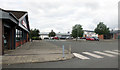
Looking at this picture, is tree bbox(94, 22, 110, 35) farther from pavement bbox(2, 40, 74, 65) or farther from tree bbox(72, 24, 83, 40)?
pavement bbox(2, 40, 74, 65)

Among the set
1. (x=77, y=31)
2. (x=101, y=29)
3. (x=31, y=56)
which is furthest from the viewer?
(x=77, y=31)

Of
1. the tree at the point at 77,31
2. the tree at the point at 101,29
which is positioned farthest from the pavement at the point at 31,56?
the tree at the point at 77,31

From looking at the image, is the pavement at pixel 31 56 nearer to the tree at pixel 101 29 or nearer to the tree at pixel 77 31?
the tree at pixel 101 29

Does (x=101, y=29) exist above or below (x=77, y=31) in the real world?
above

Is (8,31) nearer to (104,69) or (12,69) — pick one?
(12,69)

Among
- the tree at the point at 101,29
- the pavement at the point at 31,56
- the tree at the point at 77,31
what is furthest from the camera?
the tree at the point at 77,31

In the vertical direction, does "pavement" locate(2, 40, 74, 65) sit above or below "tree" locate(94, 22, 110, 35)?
below

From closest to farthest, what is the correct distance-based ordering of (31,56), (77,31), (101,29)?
(31,56)
(101,29)
(77,31)

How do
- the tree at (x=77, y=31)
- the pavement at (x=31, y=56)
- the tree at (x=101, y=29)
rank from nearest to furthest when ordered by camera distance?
the pavement at (x=31, y=56)
the tree at (x=101, y=29)
the tree at (x=77, y=31)

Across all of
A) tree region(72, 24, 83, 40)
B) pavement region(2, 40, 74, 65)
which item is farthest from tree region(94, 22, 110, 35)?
pavement region(2, 40, 74, 65)

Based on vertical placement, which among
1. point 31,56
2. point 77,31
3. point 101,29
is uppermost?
point 101,29

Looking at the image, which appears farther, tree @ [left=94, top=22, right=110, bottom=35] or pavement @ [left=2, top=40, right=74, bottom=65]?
tree @ [left=94, top=22, right=110, bottom=35]

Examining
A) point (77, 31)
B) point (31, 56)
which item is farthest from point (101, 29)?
point (31, 56)

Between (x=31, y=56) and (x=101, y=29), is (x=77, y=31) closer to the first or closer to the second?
(x=101, y=29)
